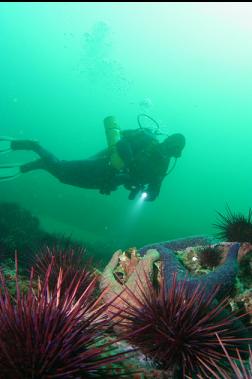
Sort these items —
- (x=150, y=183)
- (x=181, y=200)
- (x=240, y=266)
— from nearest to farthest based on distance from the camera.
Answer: (x=240, y=266), (x=150, y=183), (x=181, y=200)

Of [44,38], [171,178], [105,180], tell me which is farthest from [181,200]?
[105,180]

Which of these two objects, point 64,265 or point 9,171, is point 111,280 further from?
point 9,171

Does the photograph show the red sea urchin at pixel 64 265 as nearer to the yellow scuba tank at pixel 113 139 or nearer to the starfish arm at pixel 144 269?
the starfish arm at pixel 144 269

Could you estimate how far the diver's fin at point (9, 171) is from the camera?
48.4 feet

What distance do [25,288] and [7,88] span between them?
116 meters

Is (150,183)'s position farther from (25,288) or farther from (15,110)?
Result: (15,110)

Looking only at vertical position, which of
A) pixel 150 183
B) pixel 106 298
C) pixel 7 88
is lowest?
pixel 106 298

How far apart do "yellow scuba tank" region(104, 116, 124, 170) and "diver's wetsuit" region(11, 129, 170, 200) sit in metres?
0.20

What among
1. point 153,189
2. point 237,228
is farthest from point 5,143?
point 237,228

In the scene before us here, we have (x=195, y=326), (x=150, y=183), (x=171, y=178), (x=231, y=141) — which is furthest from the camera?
(x=231, y=141)

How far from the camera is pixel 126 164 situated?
1245 cm

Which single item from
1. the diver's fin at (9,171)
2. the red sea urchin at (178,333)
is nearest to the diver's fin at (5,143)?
the diver's fin at (9,171)

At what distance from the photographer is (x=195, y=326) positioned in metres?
2.86

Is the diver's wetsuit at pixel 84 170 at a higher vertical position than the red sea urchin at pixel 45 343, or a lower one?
higher
